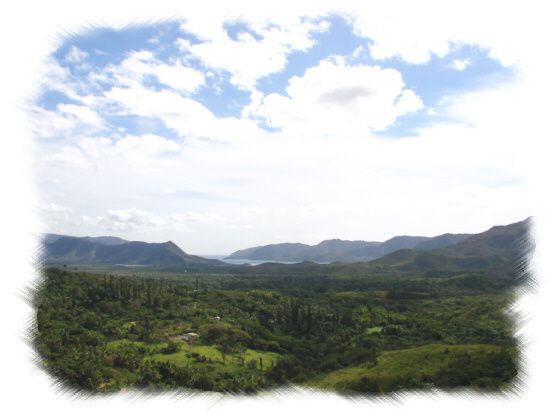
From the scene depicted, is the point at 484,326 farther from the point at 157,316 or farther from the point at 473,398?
the point at 473,398

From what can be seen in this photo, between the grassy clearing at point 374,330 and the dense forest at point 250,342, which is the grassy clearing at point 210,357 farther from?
the grassy clearing at point 374,330

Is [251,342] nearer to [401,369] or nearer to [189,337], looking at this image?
[189,337]

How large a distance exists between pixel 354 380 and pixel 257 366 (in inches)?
536

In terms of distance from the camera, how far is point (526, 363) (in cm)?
1041

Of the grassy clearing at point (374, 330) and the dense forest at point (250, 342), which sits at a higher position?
the dense forest at point (250, 342)

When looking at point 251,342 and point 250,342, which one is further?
point 251,342

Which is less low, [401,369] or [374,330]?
[401,369]

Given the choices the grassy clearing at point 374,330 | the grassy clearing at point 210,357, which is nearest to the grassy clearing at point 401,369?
the grassy clearing at point 210,357

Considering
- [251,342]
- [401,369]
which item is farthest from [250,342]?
[401,369]

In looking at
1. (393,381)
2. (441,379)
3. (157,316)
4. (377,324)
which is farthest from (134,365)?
(377,324)

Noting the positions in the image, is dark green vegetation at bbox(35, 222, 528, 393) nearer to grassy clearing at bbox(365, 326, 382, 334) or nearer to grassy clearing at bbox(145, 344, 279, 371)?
grassy clearing at bbox(145, 344, 279, 371)

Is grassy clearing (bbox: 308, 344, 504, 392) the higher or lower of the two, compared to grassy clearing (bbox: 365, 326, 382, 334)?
higher

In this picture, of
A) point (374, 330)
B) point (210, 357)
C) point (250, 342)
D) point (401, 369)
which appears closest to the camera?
point (401, 369)

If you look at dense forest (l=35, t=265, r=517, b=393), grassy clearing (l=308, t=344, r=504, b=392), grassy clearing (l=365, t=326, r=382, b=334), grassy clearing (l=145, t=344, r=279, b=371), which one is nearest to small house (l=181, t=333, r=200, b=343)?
dense forest (l=35, t=265, r=517, b=393)
